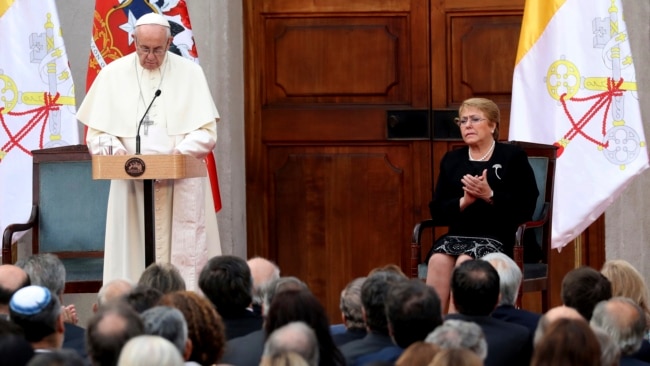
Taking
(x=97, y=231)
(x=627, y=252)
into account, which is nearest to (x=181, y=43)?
(x=97, y=231)

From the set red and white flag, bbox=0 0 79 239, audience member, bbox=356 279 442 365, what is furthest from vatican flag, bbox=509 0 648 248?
audience member, bbox=356 279 442 365

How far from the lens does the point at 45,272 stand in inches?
208

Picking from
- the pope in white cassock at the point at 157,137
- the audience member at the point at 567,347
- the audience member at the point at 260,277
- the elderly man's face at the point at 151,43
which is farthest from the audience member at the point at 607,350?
the elderly man's face at the point at 151,43

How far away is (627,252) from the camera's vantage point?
8102 millimetres

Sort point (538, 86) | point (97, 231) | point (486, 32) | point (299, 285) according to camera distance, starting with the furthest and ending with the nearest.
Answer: point (486, 32)
point (538, 86)
point (97, 231)
point (299, 285)

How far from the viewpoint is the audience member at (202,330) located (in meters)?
4.12

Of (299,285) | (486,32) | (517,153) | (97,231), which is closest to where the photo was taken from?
(299,285)

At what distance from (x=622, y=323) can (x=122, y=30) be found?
4.26 metres

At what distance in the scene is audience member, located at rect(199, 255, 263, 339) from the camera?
4.82 meters

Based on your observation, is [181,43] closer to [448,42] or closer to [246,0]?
[246,0]

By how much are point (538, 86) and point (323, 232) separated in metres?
1.73

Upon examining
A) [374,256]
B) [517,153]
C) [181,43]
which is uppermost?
[181,43]

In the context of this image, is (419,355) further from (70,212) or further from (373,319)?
(70,212)

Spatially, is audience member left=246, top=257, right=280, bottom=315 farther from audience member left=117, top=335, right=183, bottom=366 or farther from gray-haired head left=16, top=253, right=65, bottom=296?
audience member left=117, top=335, right=183, bottom=366
